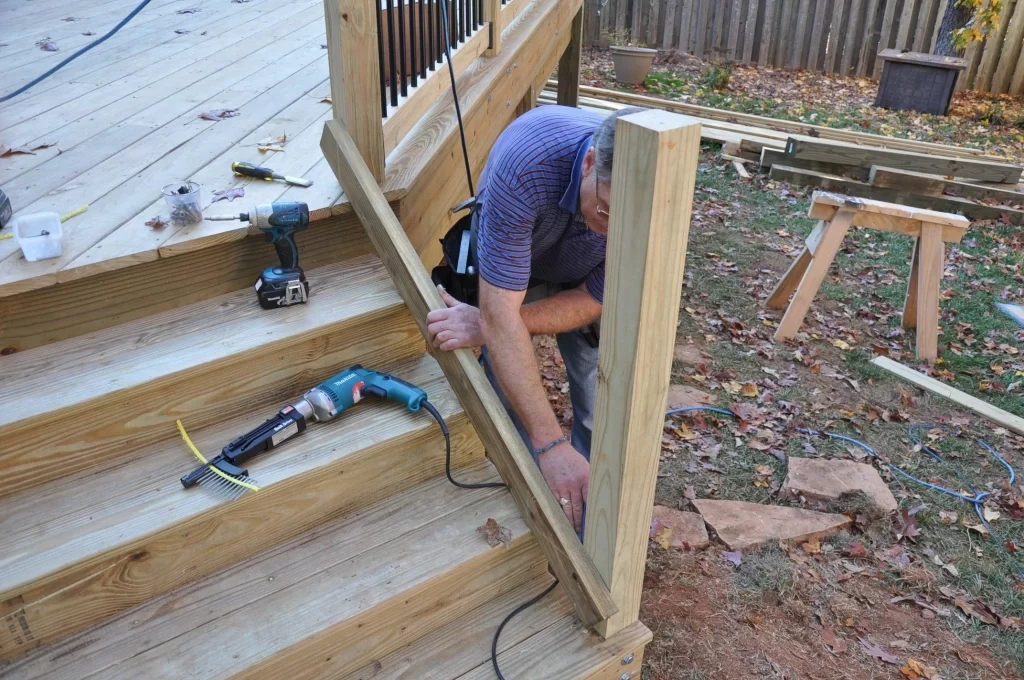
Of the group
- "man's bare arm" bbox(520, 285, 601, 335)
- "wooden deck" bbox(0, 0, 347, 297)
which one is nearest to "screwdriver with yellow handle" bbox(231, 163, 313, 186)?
"wooden deck" bbox(0, 0, 347, 297)

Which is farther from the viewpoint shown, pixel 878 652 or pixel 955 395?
pixel 955 395

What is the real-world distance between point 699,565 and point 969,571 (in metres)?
1.12

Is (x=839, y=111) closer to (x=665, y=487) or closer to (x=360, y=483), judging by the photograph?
(x=665, y=487)

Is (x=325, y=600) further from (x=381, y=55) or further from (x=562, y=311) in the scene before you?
(x=381, y=55)

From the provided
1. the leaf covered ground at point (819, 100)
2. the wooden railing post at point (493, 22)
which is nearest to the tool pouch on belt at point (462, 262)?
the wooden railing post at point (493, 22)

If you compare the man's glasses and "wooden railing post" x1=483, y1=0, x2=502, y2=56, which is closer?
the man's glasses

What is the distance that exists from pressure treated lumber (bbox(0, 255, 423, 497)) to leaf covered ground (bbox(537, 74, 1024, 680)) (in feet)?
5.10

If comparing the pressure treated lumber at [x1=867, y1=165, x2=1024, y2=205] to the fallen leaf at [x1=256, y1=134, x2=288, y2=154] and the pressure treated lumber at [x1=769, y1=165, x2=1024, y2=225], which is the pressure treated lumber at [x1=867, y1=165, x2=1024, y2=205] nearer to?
the pressure treated lumber at [x1=769, y1=165, x2=1024, y2=225]

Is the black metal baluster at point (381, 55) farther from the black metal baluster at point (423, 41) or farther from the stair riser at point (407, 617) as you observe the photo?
the stair riser at point (407, 617)

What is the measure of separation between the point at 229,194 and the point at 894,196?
20.6ft

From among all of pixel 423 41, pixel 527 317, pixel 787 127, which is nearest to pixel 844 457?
pixel 527 317

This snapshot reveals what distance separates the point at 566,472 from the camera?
1974mm

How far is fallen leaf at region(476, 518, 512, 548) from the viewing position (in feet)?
6.35

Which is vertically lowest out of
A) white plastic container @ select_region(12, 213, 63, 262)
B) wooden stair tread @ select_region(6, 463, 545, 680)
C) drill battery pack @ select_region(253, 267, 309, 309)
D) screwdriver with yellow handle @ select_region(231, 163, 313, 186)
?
wooden stair tread @ select_region(6, 463, 545, 680)
